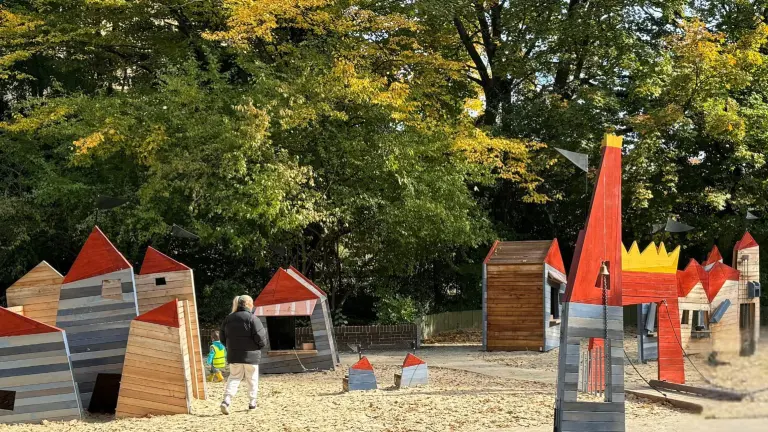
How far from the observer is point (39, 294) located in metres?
12.3

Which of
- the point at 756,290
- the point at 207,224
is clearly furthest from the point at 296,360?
the point at 756,290

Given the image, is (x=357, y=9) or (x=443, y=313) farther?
(x=443, y=313)

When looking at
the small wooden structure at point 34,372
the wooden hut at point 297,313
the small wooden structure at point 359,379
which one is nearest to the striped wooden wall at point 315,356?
the wooden hut at point 297,313

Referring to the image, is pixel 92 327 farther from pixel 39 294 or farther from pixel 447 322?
pixel 447 322

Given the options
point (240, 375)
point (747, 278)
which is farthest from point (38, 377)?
point (747, 278)

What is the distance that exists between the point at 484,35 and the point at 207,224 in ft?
37.5

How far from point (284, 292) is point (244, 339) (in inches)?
190

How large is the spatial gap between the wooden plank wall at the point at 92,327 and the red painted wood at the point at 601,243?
620 centimetres

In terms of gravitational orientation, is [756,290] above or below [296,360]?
above

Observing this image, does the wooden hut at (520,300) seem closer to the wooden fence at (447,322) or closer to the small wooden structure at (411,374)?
the wooden fence at (447,322)

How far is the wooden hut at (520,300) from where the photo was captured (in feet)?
61.7

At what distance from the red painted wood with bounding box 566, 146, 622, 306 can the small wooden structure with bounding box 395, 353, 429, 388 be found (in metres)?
4.79

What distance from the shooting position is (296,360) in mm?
15859

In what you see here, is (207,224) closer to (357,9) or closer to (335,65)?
(335,65)
